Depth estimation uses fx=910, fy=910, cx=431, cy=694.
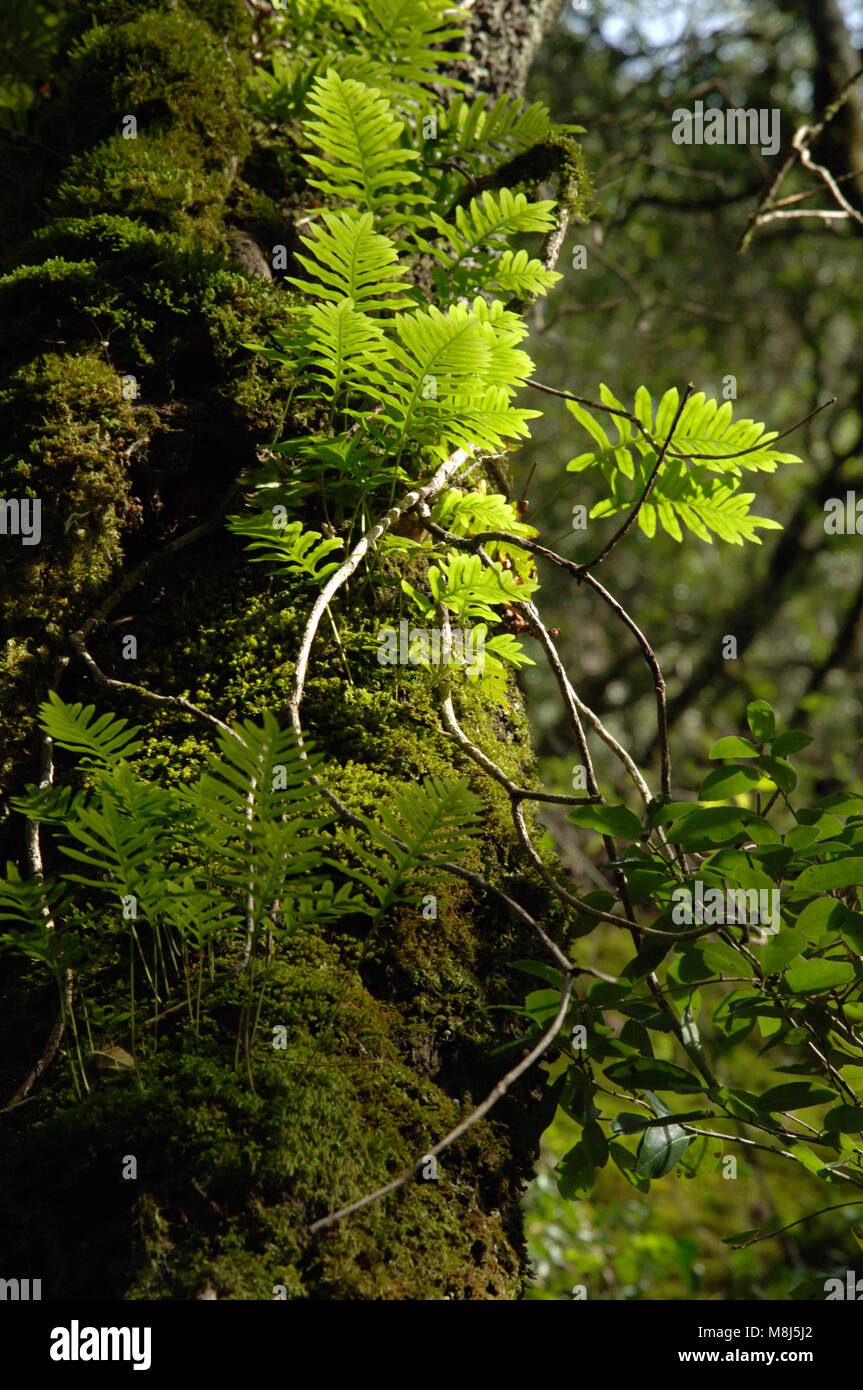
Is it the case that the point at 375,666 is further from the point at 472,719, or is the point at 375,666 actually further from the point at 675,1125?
the point at 675,1125

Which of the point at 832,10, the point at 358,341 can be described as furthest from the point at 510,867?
the point at 832,10

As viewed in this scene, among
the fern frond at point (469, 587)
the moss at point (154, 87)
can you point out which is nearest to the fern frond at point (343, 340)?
the fern frond at point (469, 587)

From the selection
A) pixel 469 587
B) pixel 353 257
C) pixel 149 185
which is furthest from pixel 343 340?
pixel 149 185

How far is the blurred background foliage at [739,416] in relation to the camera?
5891 mm

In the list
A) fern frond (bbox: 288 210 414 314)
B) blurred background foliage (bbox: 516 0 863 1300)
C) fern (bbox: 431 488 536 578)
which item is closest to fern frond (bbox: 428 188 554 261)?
fern frond (bbox: 288 210 414 314)

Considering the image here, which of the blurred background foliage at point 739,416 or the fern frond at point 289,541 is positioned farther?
the blurred background foliage at point 739,416

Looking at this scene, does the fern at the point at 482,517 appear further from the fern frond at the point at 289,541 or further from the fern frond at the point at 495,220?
the fern frond at the point at 495,220

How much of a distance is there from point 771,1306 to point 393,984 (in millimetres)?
809

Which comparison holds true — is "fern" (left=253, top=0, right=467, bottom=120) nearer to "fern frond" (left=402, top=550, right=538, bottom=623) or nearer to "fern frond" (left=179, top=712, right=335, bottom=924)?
"fern frond" (left=402, top=550, right=538, bottom=623)

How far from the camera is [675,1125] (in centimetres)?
170

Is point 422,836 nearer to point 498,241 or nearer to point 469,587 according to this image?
point 469,587

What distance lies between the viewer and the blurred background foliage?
19.3 feet

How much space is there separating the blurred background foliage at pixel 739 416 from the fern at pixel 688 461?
3141 millimetres

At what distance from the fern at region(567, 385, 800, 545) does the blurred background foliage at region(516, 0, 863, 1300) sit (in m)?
3.14
